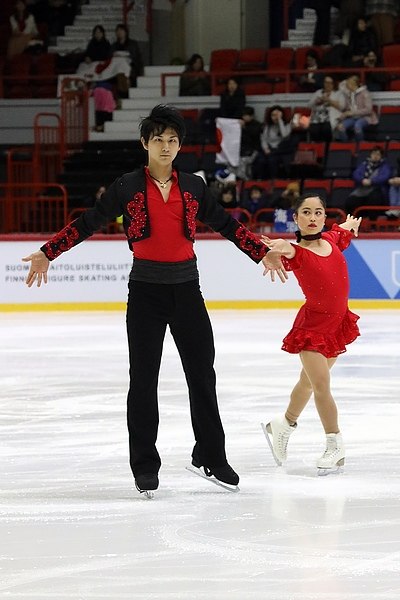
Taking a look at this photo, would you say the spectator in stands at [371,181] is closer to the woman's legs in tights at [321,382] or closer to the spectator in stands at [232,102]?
the spectator in stands at [232,102]

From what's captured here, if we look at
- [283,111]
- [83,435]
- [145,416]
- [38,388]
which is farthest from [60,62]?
[145,416]

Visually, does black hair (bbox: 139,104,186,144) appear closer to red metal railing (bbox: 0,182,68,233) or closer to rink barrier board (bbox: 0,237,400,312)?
rink barrier board (bbox: 0,237,400,312)

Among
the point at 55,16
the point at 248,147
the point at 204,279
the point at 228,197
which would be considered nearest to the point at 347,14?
the point at 248,147

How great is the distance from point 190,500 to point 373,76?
11405 millimetres

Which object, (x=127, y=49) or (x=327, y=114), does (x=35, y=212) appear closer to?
(x=327, y=114)

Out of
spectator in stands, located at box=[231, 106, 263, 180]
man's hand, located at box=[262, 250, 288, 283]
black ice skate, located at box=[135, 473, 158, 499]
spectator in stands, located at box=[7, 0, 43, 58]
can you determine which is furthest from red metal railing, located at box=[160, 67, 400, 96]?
black ice skate, located at box=[135, 473, 158, 499]

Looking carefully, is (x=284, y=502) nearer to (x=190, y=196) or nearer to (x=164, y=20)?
(x=190, y=196)

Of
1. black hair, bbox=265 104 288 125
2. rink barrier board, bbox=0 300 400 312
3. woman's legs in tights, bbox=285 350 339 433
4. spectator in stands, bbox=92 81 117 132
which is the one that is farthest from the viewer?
spectator in stands, bbox=92 81 117 132

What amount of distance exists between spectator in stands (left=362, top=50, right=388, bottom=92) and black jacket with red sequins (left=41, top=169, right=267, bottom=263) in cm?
1081

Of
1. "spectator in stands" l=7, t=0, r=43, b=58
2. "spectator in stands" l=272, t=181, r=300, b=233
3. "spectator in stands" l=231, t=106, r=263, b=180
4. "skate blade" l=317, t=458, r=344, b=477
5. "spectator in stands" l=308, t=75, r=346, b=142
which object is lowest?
"skate blade" l=317, t=458, r=344, b=477

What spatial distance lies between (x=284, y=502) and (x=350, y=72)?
1151cm

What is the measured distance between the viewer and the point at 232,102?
48.2ft

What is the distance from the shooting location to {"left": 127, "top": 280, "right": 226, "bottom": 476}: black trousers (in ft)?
14.0

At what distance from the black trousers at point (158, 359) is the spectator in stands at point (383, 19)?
38.9 ft
